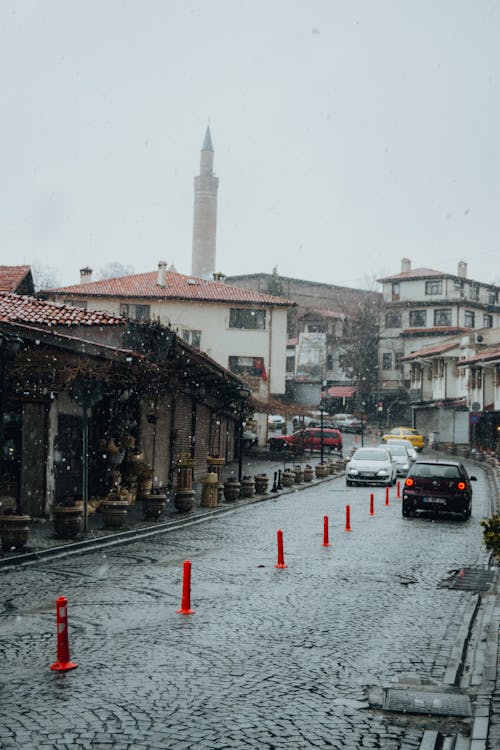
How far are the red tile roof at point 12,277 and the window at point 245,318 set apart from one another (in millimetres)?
23039

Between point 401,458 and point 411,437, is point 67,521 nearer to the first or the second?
point 401,458

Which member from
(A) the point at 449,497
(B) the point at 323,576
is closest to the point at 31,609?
(B) the point at 323,576

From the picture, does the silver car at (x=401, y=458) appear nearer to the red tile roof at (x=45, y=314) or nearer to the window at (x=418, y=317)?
the red tile roof at (x=45, y=314)

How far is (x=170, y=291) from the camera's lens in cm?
5612

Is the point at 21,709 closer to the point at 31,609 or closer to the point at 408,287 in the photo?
the point at 31,609

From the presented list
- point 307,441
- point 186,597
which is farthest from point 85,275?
point 186,597

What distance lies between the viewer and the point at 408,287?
84688 mm

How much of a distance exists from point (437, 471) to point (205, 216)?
354ft

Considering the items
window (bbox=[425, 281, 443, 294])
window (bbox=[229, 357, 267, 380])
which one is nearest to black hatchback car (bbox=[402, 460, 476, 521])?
window (bbox=[229, 357, 267, 380])

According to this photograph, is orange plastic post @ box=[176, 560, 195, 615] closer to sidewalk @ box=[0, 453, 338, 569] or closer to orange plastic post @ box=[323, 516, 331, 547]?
sidewalk @ box=[0, 453, 338, 569]

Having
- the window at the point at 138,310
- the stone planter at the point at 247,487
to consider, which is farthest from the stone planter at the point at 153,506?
the window at the point at 138,310

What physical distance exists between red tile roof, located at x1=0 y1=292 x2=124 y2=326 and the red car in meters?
28.8

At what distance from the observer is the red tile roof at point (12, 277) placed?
30772 mm

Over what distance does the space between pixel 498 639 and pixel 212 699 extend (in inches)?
133
